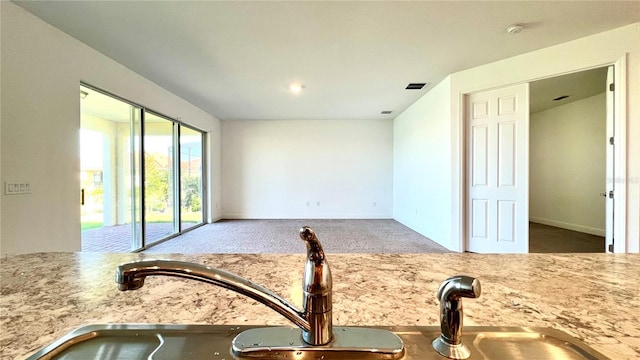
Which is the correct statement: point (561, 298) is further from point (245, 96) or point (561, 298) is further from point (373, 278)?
point (245, 96)

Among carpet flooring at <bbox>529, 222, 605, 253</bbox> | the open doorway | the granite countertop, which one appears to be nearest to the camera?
the granite countertop

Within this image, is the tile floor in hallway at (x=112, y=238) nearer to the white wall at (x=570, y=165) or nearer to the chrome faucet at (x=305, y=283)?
the chrome faucet at (x=305, y=283)

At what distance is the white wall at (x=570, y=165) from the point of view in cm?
517

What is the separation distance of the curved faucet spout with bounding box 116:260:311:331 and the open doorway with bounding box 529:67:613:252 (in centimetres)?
510

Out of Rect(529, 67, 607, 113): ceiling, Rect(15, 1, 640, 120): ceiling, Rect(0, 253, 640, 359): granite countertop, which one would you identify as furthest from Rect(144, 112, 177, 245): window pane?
Rect(529, 67, 607, 113): ceiling

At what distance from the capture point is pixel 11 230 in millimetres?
2295

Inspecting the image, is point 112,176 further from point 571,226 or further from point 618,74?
point 571,226

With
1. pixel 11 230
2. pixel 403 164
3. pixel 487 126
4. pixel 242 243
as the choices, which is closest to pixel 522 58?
pixel 487 126

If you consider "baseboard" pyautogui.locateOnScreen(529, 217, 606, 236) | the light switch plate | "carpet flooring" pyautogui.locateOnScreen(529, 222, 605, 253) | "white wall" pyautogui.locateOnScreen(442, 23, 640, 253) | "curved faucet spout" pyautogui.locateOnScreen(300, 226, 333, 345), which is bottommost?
"carpet flooring" pyautogui.locateOnScreen(529, 222, 605, 253)

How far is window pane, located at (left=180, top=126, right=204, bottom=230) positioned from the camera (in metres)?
5.50

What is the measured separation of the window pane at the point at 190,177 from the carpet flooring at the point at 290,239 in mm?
358

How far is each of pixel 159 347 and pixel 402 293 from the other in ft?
1.95

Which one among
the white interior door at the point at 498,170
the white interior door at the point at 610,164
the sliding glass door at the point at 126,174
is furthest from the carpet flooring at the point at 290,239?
the white interior door at the point at 610,164

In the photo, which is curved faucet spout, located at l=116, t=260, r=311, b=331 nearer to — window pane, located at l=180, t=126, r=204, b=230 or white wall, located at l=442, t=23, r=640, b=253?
white wall, located at l=442, t=23, r=640, b=253
